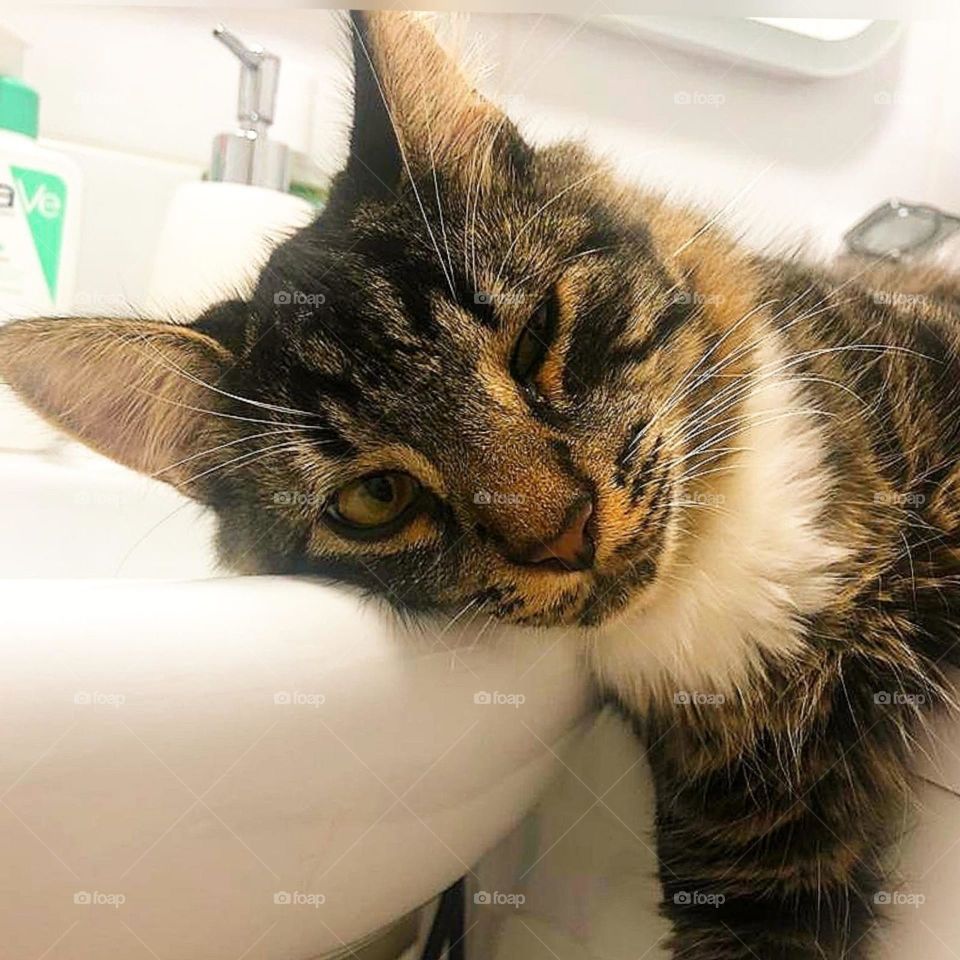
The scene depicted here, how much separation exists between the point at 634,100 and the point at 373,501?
42 centimetres

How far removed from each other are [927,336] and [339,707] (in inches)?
17.6

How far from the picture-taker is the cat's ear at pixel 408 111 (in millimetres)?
526

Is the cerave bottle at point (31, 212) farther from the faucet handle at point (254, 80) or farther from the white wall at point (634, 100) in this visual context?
the faucet handle at point (254, 80)

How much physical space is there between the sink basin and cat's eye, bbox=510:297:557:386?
159 millimetres

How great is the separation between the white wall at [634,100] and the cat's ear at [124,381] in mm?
208

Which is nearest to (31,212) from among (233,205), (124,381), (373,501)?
(233,205)

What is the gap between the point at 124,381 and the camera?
1.72 feet

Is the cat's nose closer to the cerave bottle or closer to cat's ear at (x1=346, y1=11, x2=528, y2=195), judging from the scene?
cat's ear at (x1=346, y1=11, x2=528, y2=195)

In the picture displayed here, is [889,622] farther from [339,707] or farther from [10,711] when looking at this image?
[10,711]

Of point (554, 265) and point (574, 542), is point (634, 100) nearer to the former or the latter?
point (554, 265)

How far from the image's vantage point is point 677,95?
69 centimetres

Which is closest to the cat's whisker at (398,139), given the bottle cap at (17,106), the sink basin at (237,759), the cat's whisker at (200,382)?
the cat's whisker at (200,382)

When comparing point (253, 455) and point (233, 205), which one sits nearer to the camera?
point (253, 455)

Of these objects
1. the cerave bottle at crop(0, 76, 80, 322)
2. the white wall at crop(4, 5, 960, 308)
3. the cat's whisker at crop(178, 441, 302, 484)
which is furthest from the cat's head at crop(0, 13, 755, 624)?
the cerave bottle at crop(0, 76, 80, 322)
